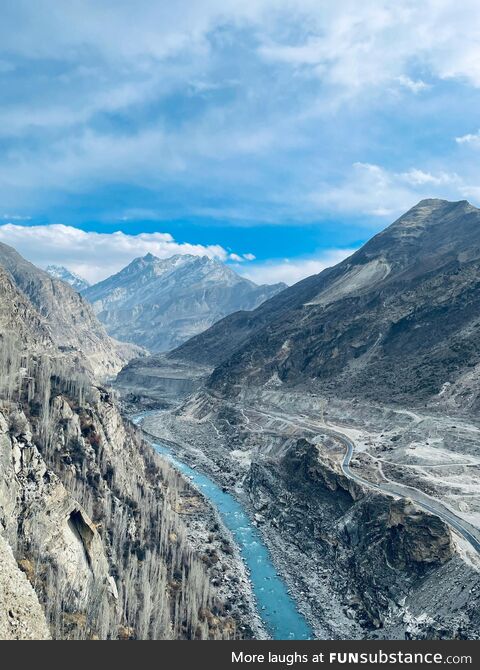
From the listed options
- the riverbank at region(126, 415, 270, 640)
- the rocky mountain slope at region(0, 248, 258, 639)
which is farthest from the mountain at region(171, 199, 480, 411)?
the rocky mountain slope at region(0, 248, 258, 639)

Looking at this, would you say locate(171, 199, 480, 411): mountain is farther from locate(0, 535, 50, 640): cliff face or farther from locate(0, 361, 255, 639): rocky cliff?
locate(0, 535, 50, 640): cliff face

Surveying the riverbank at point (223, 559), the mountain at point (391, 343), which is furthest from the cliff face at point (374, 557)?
the mountain at point (391, 343)

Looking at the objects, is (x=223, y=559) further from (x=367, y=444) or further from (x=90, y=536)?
(x=367, y=444)

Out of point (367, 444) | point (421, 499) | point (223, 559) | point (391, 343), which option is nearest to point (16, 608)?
point (223, 559)

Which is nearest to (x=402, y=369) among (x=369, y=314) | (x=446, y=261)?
(x=369, y=314)

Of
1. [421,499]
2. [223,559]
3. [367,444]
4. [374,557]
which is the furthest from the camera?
[367,444]

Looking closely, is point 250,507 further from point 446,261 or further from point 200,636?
point 446,261

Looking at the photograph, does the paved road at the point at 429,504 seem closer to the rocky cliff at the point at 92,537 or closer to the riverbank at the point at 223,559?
the riverbank at the point at 223,559
